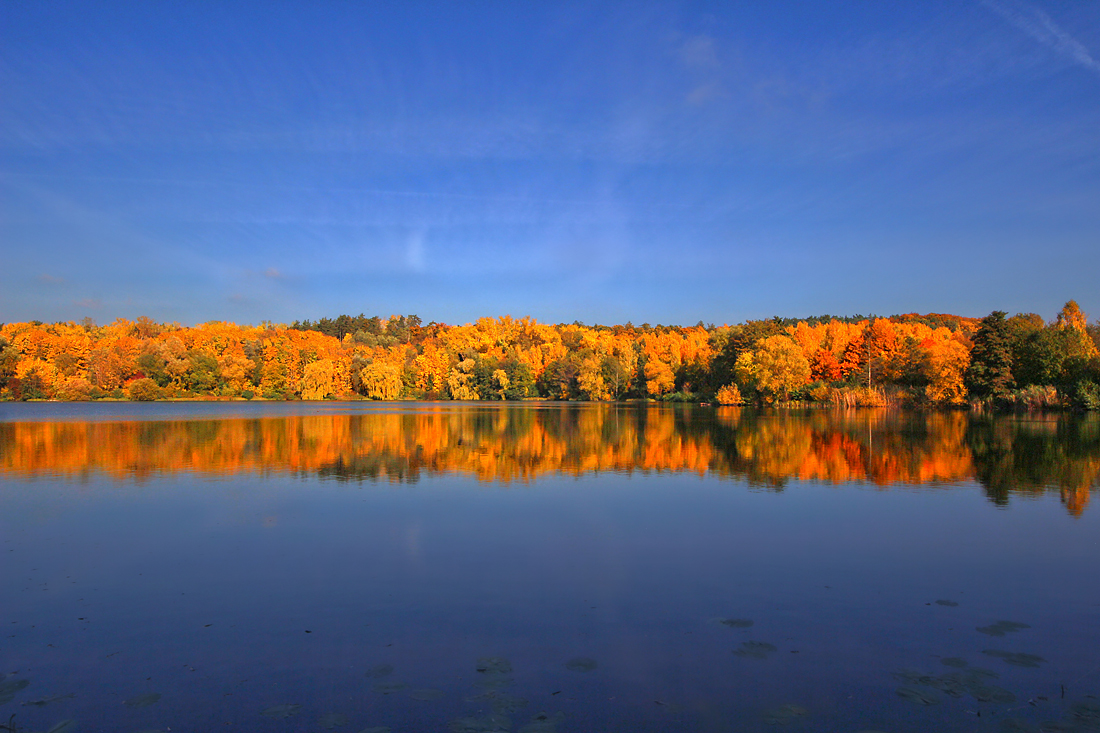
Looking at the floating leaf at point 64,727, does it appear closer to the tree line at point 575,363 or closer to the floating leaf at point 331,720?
the floating leaf at point 331,720

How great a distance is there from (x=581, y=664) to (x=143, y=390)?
75.1m

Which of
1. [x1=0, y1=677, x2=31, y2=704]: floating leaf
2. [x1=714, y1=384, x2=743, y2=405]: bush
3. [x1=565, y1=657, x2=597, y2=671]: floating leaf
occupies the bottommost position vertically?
[x1=565, y1=657, x2=597, y2=671]: floating leaf

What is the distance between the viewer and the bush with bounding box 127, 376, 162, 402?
219 feet

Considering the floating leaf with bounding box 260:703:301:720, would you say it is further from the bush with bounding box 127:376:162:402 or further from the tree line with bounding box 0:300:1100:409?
the bush with bounding box 127:376:162:402

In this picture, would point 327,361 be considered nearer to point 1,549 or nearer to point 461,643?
point 1,549

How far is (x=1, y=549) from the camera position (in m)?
8.30

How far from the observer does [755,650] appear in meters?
5.13

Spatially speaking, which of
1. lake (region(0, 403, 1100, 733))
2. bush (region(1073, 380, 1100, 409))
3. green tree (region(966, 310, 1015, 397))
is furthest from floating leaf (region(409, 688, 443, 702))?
green tree (region(966, 310, 1015, 397))

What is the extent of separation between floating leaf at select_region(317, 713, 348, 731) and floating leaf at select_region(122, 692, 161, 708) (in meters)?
1.23

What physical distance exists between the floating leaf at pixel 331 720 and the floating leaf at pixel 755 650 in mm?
2923

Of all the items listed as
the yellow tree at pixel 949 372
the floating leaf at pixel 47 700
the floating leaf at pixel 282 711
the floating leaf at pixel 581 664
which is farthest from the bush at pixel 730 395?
the floating leaf at pixel 47 700

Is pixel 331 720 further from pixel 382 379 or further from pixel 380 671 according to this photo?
pixel 382 379

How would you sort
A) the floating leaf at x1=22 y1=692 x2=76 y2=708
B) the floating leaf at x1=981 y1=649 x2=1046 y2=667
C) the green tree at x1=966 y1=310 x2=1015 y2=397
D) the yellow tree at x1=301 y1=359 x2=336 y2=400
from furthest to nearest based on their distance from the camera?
1. the yellow tree at x1=301 y1=359 x2=336 y2=400
2. the green tree at x1=966 y1=310 x2=1015 y2=397
3. the floating leaf at x1=981 y1=649 x2=1046 y2=667
4. the floating leaf at x1=22 y1=692 x2=76 y2=708

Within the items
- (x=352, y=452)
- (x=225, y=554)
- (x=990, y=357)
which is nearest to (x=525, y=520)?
(x=225, y=554)
